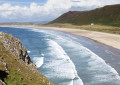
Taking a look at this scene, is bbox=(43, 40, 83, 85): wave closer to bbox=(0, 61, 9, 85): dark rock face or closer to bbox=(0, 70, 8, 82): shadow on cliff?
bbox=(0, 61, 9, 85): dark rock face

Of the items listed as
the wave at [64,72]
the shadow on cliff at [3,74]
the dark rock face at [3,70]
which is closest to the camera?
the shadow on cliff at [3,74]

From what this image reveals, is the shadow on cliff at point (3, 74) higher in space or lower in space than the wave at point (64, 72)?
higher

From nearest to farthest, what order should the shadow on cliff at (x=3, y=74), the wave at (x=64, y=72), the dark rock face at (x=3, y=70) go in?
1. the shadow on cliff at (x=3, y=74)
2. the dark rock face at (x=3, y=70)
3. the wave at (x=64, y=72)

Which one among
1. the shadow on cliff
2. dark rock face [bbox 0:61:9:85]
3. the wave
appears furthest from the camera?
the wave

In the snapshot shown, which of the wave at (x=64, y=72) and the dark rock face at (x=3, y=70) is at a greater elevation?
the dark rock face at (x=3, y=70)

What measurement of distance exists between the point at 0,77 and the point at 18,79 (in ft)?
3.74

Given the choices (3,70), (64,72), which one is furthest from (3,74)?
(64,72)

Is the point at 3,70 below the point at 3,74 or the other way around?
the other way around

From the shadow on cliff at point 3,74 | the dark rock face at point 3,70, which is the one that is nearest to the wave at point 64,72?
the dark rock face at point 3,70

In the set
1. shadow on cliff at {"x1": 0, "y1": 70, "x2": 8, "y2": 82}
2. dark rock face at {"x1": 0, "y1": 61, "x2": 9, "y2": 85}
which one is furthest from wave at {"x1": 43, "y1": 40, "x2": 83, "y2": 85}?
shadow on cliff at {"x1": 0, "y1": 70, "x2": 8, "y2": 82}

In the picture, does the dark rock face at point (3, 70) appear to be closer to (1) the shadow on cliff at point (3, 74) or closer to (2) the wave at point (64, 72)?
(1) the shadow on cliff at point (3, 74)

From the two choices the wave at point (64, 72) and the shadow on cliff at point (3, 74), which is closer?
the shadow on cliff at point (3, 74)

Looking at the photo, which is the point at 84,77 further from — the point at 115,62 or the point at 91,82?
the point at 115,62

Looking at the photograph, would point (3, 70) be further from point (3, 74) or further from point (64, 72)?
point (64, 72)
